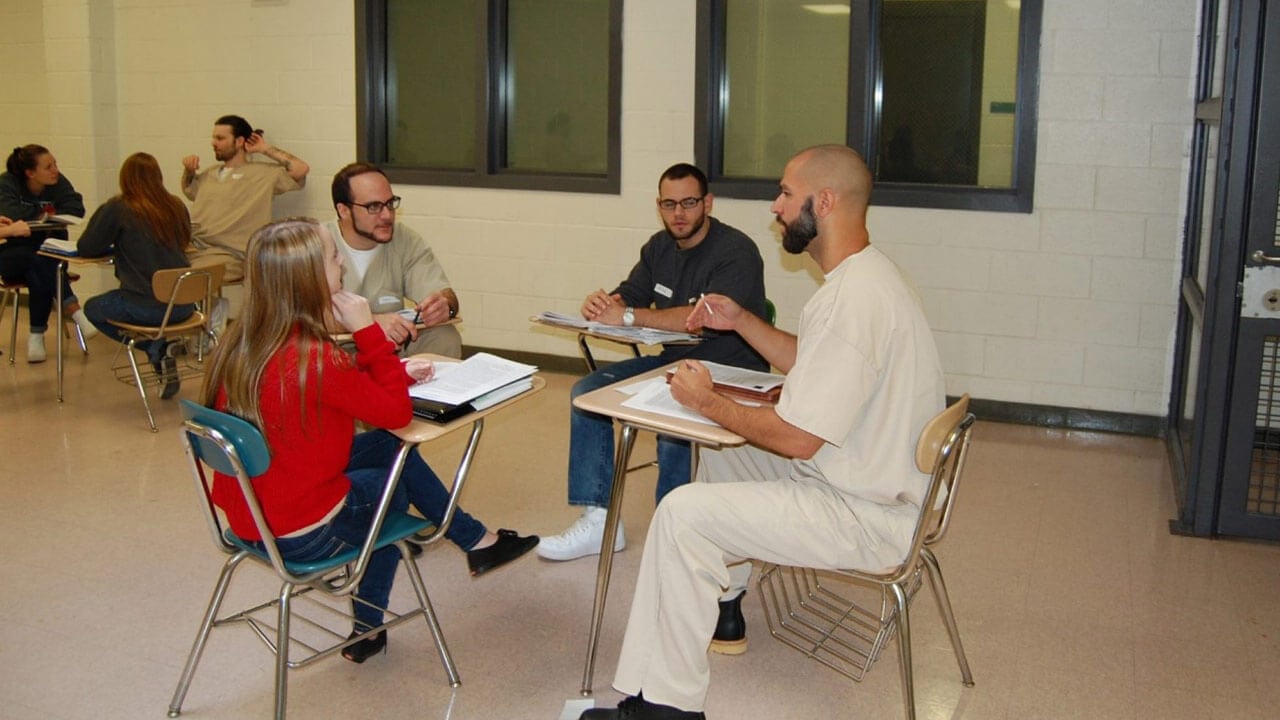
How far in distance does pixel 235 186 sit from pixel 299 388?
4.50 meters

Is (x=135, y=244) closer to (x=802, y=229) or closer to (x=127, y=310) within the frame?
(x=127, y=310)

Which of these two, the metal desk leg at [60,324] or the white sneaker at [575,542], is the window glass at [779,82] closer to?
the white sneaker at [575,542]

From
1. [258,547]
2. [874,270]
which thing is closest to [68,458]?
[258,547]

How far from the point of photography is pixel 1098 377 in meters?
5.30

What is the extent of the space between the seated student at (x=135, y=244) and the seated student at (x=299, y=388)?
289 cm

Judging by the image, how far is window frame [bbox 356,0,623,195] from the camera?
238 inches

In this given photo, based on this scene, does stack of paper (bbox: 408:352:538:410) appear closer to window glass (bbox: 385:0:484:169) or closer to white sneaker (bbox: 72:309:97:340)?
window glass (bbox: 385:0:484:169)

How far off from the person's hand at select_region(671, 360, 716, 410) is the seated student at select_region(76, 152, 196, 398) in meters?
3.36

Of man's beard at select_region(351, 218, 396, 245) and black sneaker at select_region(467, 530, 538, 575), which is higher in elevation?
man's beard at select_region(351, 218, 396, 245)

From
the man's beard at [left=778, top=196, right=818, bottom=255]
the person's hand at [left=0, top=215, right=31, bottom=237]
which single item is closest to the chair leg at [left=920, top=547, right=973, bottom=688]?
the man's beard at [left=778, top=196, right=818, bottom=255]

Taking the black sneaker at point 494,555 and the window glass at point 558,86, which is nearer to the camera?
the black sneaker at point 494,555

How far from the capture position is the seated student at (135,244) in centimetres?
526

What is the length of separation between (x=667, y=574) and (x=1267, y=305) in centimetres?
243

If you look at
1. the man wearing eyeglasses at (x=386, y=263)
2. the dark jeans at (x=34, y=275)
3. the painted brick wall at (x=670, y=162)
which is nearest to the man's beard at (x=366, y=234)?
the man wearing eyeglasses at (x=386, y=263)
